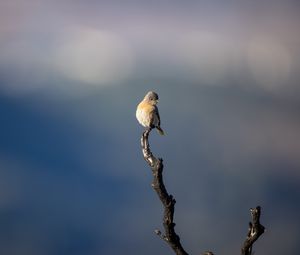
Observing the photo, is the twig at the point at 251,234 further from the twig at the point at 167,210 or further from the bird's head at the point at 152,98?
the bird's head at the point at 152,98

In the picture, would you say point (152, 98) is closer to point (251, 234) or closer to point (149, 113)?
point (149, 113)

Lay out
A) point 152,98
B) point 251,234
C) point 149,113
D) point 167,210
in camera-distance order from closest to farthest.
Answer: point 251,234, point 167,210, point 149,113, point 152,98

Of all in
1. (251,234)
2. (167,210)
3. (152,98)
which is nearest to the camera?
(251,234)

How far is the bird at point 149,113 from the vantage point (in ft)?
89.2

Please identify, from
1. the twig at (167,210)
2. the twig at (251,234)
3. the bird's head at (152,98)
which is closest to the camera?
the twig at (251,234)

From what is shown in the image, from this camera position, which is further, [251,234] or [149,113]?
[149,113]

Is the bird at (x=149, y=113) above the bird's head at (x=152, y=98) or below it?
below

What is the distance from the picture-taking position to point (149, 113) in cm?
2720

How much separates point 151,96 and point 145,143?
6.54 meters

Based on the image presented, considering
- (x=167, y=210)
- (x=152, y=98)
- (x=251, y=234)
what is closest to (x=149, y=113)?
(x=152, y=98)

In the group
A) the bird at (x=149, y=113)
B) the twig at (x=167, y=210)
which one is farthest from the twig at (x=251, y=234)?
the bird at (x=149, y=113)

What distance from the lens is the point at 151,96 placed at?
27.6m

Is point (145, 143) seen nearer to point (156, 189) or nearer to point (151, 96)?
point (156, 189)

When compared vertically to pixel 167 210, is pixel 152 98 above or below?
above
